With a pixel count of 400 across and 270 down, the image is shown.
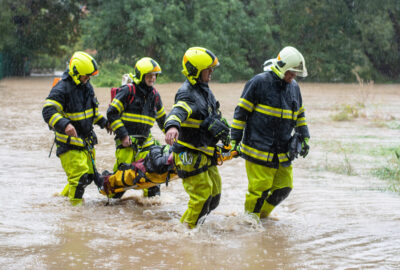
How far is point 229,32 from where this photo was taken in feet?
119

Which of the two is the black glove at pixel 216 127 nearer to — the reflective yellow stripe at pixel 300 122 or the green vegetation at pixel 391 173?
the reflective yellow stripe at pixel 300 122

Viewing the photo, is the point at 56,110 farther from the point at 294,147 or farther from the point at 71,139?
the point at 294,147

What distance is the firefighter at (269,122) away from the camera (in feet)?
19.1

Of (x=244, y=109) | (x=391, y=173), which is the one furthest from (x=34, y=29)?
(x=244, y=109)

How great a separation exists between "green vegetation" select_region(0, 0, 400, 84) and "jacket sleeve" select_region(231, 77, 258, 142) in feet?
89.1

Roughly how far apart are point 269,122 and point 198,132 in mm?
721

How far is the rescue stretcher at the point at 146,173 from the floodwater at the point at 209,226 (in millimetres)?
291

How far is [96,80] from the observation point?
105ft

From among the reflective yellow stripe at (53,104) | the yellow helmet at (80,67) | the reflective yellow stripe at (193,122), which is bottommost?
the reflective yellow stripe at (53,104)

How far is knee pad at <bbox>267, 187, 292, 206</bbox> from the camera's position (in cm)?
609

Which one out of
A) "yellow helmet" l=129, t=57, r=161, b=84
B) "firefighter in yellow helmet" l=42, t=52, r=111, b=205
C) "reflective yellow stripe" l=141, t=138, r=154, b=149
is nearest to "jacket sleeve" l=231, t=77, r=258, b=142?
"yellow helmet" l=129, t=57, r=161, b=84

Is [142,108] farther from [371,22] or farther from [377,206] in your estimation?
[371,22]

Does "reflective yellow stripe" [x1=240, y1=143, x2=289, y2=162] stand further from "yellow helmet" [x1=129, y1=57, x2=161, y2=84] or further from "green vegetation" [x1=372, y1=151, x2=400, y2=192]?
"green vegetation" [x1=372, y1=151, x2=400, y2=192]

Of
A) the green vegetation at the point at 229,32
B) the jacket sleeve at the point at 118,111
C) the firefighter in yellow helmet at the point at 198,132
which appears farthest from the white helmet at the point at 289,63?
the green vegetation at the point at 229,32
